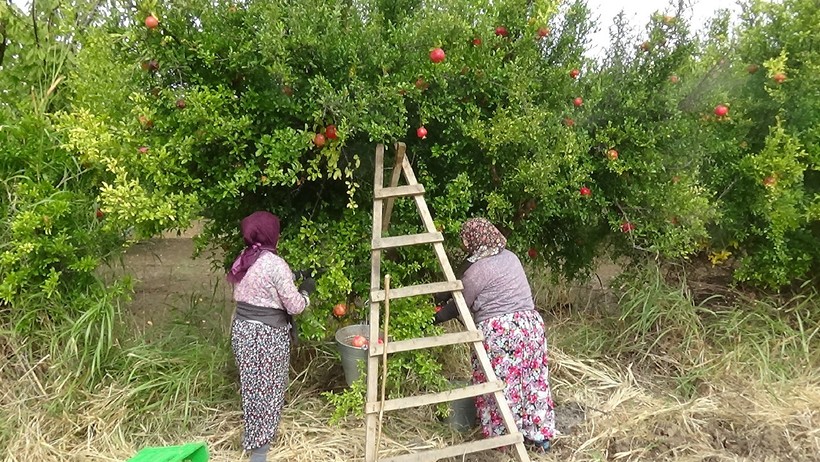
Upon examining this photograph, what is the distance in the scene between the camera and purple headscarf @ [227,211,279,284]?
322 cm

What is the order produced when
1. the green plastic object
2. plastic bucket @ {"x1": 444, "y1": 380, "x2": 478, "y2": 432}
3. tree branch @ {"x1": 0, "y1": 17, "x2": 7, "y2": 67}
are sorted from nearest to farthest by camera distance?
the green plastic object, plastic bucket @ {"x1": 444, "y1": 380, "x2": 478, "y2": 432}, tree branch @ {"x1": 0, "y1": 17, "x2": 7, "y2": 67}

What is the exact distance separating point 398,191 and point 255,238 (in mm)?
791

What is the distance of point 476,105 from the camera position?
3711mm

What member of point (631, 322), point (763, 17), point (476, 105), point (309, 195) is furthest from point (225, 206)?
A: point (763, 17)

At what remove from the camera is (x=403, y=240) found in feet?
11.2

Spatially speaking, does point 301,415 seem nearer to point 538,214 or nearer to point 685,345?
point 538,214

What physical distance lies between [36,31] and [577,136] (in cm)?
393

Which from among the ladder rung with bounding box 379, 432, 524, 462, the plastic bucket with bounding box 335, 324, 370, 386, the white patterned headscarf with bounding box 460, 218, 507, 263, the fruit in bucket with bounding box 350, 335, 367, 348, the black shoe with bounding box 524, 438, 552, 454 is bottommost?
the black shoe with bounding box 524, 438, 552, 454

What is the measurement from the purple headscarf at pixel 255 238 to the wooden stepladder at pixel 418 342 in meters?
0.53

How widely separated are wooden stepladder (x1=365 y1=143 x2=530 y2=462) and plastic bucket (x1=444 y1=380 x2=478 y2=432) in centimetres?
39

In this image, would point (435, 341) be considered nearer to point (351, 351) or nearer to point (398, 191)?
point (351, 351)

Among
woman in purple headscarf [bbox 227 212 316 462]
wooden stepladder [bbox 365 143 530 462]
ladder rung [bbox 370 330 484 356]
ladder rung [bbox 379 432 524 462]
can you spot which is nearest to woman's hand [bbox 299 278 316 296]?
woman in purple headscarf [bbox 227 212 316 462]

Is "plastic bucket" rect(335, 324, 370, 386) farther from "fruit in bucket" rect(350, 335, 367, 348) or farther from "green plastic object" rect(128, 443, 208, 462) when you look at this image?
"green plastic object" rect(128, 443, 208, 462)

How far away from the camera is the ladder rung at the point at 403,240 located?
3389 mm
